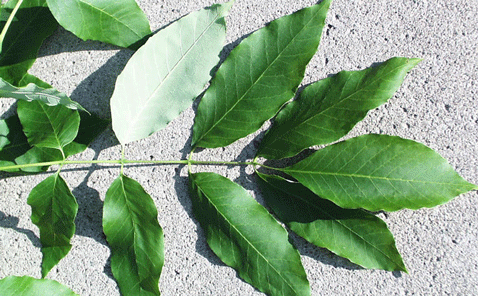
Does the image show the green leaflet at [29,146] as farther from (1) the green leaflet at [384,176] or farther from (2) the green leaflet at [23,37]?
(1) the green leaflet at [384,176]

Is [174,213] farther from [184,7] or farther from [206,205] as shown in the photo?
[184,7]

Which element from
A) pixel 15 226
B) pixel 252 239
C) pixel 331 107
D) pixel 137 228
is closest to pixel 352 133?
pixel 331 107

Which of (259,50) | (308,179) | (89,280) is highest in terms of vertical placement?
(259,50)

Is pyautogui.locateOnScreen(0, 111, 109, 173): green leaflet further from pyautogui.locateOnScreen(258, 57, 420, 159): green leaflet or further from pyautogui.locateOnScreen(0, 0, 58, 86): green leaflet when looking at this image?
pyautogui.locateOnScreen(258, 57, 420, 159): green leaflet

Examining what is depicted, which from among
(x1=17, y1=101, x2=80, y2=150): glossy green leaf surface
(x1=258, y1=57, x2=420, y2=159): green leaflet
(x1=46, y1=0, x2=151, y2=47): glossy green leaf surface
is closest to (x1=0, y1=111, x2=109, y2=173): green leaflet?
(x1=17, y1=101, x2=80, y2=150): glossy green leaf surface

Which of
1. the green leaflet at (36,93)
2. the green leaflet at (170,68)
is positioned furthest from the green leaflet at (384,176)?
the green leaflet at (36,93)

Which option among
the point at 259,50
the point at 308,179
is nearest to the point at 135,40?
the point at 259,50

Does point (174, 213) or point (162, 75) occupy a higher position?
point (162, 75)
